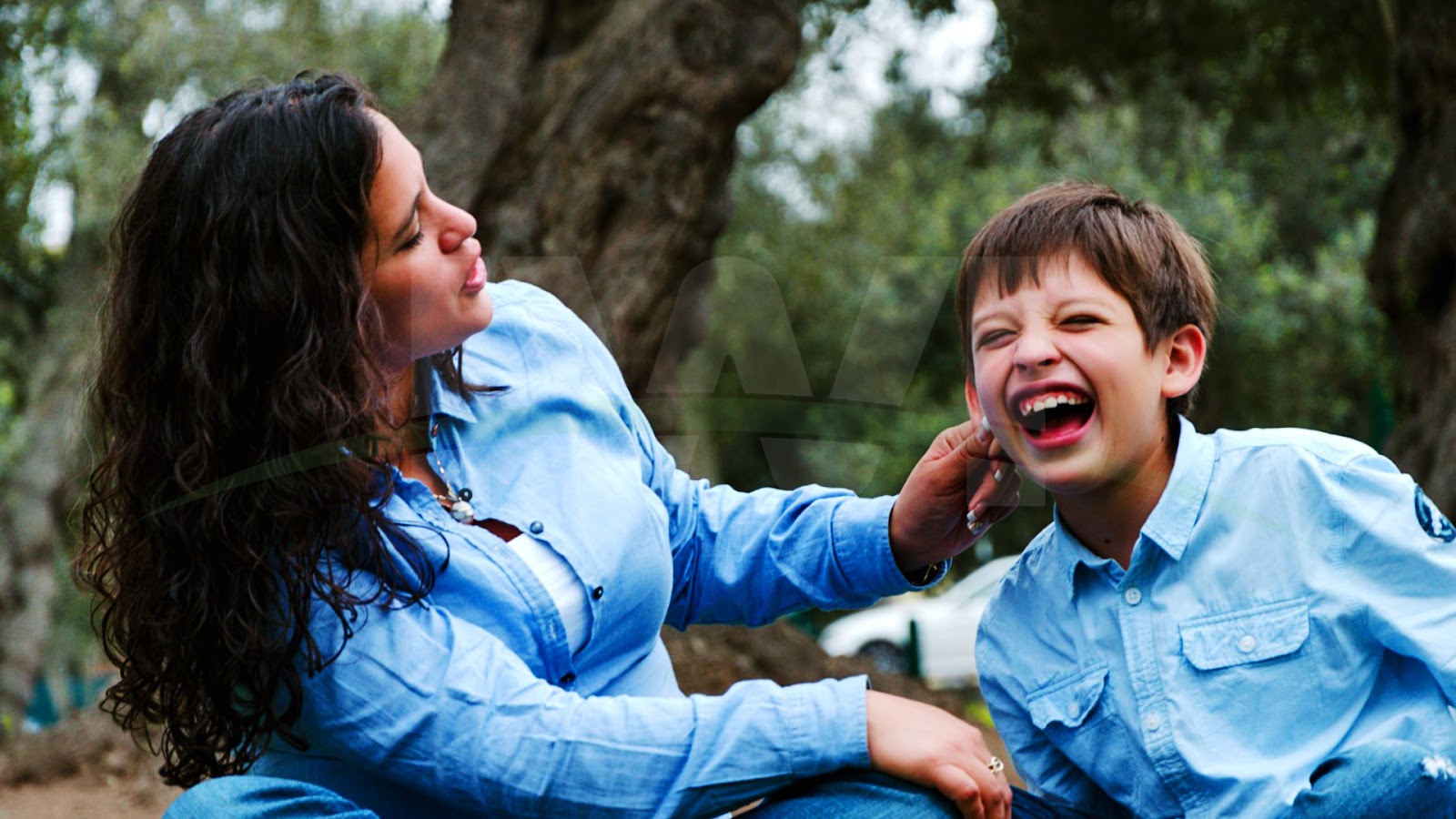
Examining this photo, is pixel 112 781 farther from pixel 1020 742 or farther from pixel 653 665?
pixel 1020 742

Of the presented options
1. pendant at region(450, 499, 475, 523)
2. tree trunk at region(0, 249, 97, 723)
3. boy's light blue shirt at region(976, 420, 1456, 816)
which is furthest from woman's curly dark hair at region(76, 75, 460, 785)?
tree trunk at region(0, 249, 97, 723)

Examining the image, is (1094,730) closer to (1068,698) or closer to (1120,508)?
(1068,698)

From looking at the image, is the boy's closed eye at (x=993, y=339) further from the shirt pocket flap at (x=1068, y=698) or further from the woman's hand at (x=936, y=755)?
the woman's hand at (x=936, y=755)

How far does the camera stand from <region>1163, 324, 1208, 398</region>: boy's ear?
2.03 metres

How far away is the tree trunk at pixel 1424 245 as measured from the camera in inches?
193

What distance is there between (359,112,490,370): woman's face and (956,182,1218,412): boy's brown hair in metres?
0.74

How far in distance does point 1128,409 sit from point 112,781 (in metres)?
3.97

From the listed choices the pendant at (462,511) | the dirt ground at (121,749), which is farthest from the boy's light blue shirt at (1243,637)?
the dirt ground at (121,749)

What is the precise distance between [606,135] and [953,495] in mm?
2695

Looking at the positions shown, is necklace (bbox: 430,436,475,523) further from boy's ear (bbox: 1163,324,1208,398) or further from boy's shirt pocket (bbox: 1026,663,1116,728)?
boy's ear (bbox: 1163,324,1208,398)

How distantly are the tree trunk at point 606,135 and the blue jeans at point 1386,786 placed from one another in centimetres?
293

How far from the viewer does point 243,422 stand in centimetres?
176

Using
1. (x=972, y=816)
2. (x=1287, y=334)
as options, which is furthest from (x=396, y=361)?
(x=1287, y=334)

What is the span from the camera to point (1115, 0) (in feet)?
21.4
